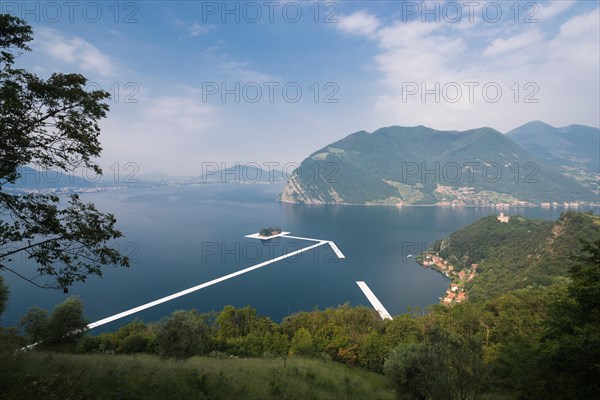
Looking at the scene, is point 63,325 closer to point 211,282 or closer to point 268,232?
point 211,282

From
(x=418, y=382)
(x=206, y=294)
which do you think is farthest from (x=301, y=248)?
(x=418, y=382)

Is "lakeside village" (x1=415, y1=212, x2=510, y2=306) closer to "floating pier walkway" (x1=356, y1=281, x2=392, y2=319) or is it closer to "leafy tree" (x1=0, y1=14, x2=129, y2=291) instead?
"floating pier walkway" (x1=356, y1=281, x2=392, y2=319)

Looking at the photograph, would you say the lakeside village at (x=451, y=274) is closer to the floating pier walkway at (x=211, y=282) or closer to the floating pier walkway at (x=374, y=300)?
the floating pier walkway at (x=374, y=300)

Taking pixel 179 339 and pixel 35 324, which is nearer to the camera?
pixel 179 339

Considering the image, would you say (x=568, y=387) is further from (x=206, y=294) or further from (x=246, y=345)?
(x=206, y=294)

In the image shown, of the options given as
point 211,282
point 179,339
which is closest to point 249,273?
point 211,282

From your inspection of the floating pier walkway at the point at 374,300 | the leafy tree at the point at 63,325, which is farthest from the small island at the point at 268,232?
the leafy tree at the point at 63,325
